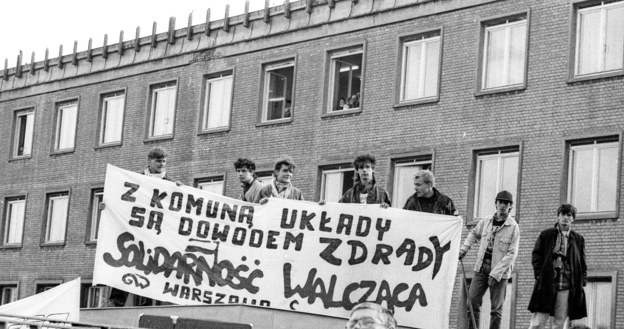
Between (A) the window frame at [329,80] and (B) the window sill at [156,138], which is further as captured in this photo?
(B) the window sill at [156,138]

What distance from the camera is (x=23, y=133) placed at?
5550cm

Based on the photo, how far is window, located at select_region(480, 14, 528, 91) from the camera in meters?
36.3

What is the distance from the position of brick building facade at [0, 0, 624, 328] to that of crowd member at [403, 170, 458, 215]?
55.5 feet

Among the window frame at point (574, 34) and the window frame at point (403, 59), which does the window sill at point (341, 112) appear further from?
the window frame at point (574, 34)

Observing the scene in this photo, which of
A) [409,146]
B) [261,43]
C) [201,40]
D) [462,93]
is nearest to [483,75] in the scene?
[462,93]

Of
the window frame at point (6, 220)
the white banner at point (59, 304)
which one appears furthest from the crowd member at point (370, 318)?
the window frame at point (6, 220)

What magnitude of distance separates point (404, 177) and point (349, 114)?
10.3 feet

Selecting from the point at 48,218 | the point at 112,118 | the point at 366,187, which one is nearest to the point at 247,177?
the point at 366,187

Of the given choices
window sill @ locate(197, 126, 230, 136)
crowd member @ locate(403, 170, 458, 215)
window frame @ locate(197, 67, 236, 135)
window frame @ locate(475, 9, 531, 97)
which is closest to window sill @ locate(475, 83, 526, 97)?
window frame @ locate(475, 9, 531, 97)

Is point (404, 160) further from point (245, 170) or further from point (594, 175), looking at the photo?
point (245, 170)

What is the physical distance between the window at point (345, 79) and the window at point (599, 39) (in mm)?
8046

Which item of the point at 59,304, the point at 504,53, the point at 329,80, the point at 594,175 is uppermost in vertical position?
the point at 504,53

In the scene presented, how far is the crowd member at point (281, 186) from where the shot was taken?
55.5 ft

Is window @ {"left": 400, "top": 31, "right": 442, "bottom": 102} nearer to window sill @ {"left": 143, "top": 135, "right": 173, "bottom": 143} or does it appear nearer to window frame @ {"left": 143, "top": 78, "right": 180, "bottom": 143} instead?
window frame @ {"left": 143, "top": 78, "right": 180, "bottom": 143}
